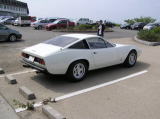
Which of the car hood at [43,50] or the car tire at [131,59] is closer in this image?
the car hood at [43,50]

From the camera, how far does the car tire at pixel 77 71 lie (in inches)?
234

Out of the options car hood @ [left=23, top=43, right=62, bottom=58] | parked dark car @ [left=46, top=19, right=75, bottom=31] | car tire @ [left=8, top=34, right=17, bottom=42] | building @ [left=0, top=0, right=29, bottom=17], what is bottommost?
car tire @ [left=8, top=34, right=17, bottom=42]

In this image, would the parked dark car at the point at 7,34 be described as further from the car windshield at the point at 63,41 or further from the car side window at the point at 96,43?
the car side window at the point at 96,43

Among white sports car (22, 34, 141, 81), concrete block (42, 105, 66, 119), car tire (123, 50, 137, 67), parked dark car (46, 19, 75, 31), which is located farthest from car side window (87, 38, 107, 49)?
parked dark car (46, 19, 75, 31)

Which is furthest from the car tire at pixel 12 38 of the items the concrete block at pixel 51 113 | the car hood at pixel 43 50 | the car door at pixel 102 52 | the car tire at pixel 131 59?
the concrete block at pixel 51 113

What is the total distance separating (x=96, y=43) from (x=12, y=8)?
80.8 metres

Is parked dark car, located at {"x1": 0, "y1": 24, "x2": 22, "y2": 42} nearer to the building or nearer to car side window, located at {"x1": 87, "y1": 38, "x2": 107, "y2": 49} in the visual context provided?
car side window, located at {"x1": 87, "y1": 38, "x2": 107, "y2": 49}

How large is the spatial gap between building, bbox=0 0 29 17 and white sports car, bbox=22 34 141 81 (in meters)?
71.9

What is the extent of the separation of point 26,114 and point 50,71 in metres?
1.61

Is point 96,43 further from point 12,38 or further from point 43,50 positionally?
point 12,38

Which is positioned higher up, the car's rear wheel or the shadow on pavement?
the car's rear wheel

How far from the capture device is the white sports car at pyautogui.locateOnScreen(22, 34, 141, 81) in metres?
5.63

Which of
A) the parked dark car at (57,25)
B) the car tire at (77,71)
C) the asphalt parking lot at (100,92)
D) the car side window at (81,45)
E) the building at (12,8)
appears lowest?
the asphalt parking lot at (100,92)

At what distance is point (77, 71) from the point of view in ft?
20.2
